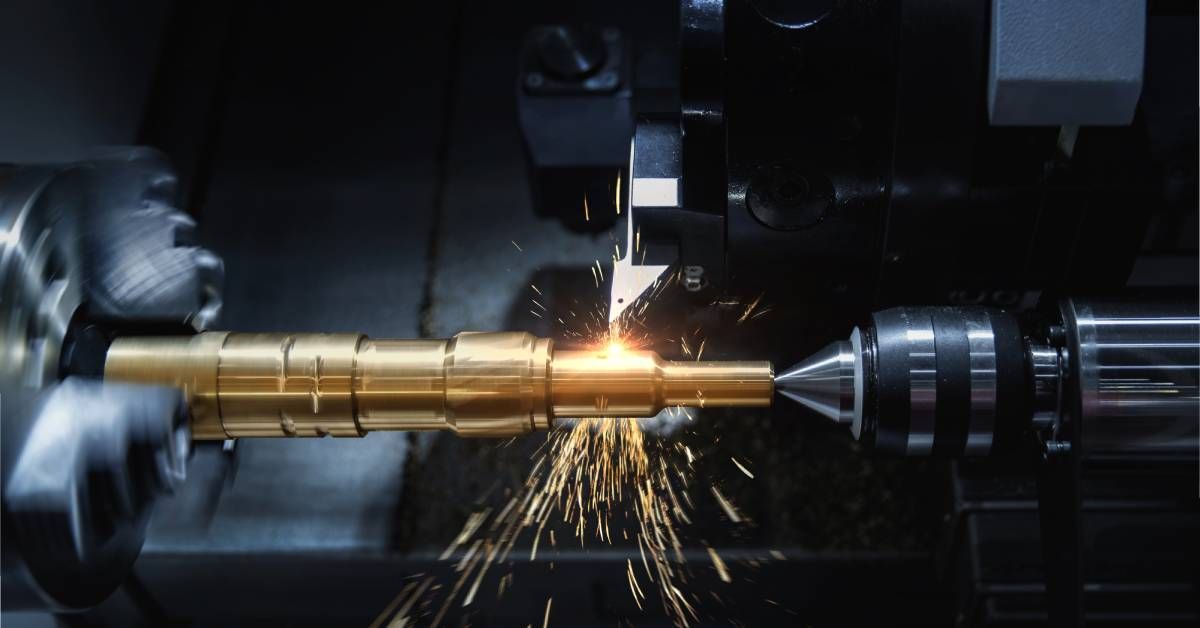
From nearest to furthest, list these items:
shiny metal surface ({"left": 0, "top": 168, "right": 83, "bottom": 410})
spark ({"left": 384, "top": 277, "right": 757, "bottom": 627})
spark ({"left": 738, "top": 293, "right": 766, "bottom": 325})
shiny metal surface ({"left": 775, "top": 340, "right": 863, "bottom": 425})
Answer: shiny metal surface ({"left": 0, "top": 168, "right": 83, "bottom": 410}), shiny metal surface ({"left": 775, "top": 340, "right": 863, "bottom": 425}), spark ({"left": 738, "top": 293, "right": 766, "bottom": 325}), spark ({"left": 384, "top": 277, "right": 757, "bottom": 627})

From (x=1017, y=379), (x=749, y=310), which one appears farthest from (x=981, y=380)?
(x=749, y=310)

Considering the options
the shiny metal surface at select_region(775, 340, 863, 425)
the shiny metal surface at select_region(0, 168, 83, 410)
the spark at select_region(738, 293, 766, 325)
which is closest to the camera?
the shiny metal surface at select_region(0, 168, 83, 410)

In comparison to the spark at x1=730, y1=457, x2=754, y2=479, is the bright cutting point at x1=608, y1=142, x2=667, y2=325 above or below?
above

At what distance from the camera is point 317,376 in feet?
2.75

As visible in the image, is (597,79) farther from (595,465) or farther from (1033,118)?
(1033,118)

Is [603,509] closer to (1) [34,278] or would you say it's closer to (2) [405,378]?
(2) [405,378]

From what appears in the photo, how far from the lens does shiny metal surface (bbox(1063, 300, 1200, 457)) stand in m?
0.81

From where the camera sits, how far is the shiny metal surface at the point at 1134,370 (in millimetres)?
811

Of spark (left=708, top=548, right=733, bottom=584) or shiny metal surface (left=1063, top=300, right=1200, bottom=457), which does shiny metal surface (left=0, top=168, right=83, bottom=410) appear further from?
shiny metal surface (left=1063, top=300, right=1200, bottom=457)

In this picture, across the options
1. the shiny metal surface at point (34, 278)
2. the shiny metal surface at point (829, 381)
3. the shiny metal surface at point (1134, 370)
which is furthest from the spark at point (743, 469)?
the shiny metal surface at point (34, 278)

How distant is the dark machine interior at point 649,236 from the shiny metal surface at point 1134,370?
0.04 metres

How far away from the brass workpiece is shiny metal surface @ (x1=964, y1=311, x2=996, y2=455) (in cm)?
16

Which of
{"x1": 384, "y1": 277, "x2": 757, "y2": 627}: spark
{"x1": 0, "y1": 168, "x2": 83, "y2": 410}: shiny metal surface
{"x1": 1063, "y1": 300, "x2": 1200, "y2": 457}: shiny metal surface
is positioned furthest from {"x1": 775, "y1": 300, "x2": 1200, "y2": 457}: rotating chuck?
{"x1": 0, "y1": 168, "x2": 83, "y2": 410}: shiny metal surface

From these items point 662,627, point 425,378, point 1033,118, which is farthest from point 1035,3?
point 662,627
